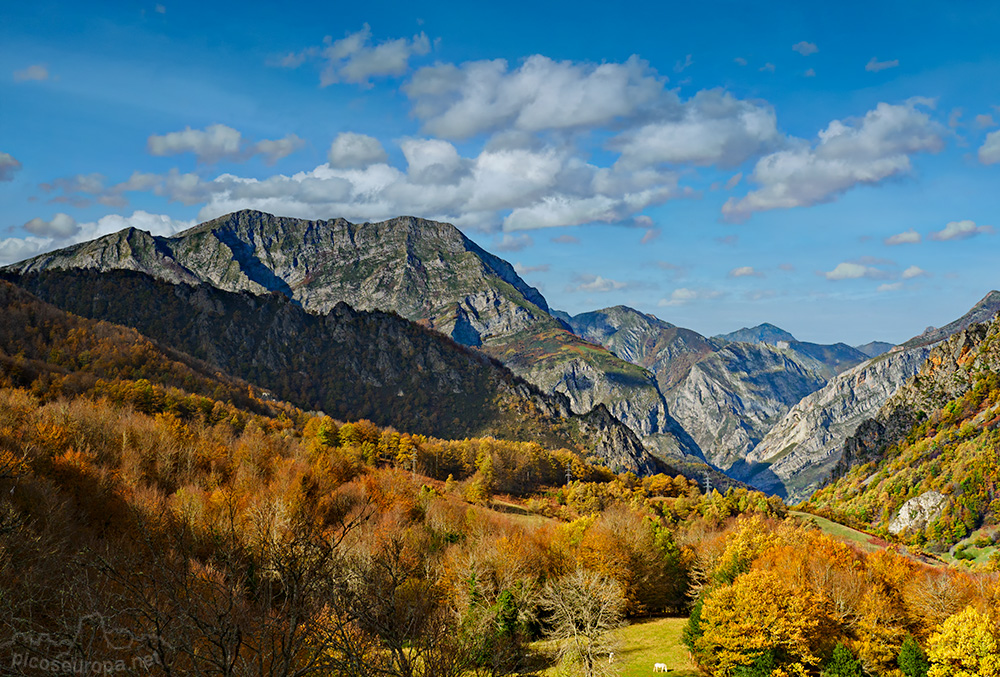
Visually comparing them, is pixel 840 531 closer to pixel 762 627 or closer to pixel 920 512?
pixel 920 512

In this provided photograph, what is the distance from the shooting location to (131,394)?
11812 centimetres

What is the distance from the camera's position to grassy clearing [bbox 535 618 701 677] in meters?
54.6

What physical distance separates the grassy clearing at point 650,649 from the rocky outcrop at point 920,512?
163234 mm

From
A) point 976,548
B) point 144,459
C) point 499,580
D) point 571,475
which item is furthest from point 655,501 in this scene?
point 144,459

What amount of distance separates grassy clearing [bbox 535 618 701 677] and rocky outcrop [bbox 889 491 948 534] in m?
163

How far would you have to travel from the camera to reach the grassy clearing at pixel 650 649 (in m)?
54.6

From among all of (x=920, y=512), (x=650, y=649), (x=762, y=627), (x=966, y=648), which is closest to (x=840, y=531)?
(x=920, y=512)

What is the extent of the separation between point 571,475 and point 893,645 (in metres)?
120

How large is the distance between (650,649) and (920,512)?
7119 inches

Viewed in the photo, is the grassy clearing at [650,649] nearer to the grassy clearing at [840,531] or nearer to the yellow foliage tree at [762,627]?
the yellow foliage tree at [762,627]

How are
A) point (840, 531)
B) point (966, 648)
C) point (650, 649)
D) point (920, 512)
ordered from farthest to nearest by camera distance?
point (920, 512) → point (840, 531) → point (650, 649) → point (966, 648)

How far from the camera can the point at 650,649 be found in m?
61.2

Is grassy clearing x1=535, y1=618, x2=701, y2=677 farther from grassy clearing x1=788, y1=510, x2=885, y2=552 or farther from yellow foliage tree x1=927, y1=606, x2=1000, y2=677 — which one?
grassy clearing x1=788, y1=510, x2=885, y2=552

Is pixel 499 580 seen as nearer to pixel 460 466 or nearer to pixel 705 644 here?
pixel 705 644
